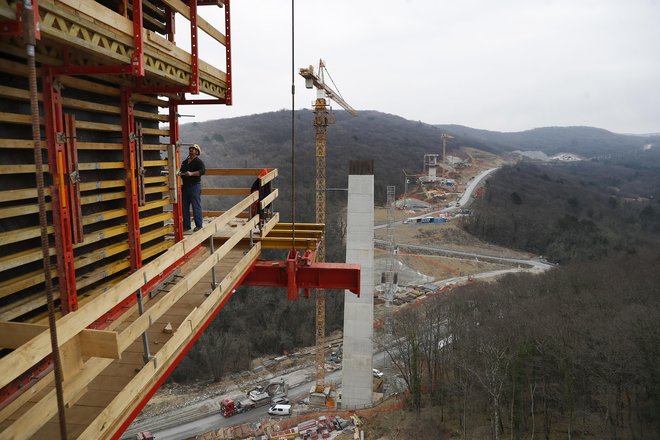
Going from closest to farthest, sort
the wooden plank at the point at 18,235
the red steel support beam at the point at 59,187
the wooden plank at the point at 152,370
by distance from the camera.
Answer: the wooden plank at the point at 152,370
the wooden plank at the point at 18,235
the red steel support beam at the point at 59,187

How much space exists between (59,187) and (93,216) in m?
0.82

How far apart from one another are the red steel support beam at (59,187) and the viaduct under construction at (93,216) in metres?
0.01

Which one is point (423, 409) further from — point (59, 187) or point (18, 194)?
point (18, 194)

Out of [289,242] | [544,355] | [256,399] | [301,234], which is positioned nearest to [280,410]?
[256,399]

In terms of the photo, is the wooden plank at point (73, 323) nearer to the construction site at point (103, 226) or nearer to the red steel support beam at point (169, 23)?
the construction site at point (103, 226)

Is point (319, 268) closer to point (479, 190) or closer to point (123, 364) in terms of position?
point (123, 364)

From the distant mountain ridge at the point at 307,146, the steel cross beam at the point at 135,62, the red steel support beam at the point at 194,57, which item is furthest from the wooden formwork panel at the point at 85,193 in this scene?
the distant mountain ridge at the point at 307,146

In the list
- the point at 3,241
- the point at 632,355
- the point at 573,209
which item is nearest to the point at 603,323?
the point at 632,355

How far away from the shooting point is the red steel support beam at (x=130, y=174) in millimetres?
5914

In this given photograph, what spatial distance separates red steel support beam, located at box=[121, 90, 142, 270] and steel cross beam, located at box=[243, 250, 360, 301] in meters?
2.10

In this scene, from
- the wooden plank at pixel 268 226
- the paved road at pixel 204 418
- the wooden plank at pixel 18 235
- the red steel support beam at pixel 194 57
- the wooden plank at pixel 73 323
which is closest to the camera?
the wooden plank at pixel 73 323

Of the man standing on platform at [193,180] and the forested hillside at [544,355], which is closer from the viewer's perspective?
the man standing on platform at [193,180]

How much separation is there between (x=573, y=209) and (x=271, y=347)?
60948mm

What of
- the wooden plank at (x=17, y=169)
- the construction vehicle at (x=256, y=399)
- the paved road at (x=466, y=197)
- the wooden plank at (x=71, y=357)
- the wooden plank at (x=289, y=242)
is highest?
the wooden plank at (x=17, y=169)
